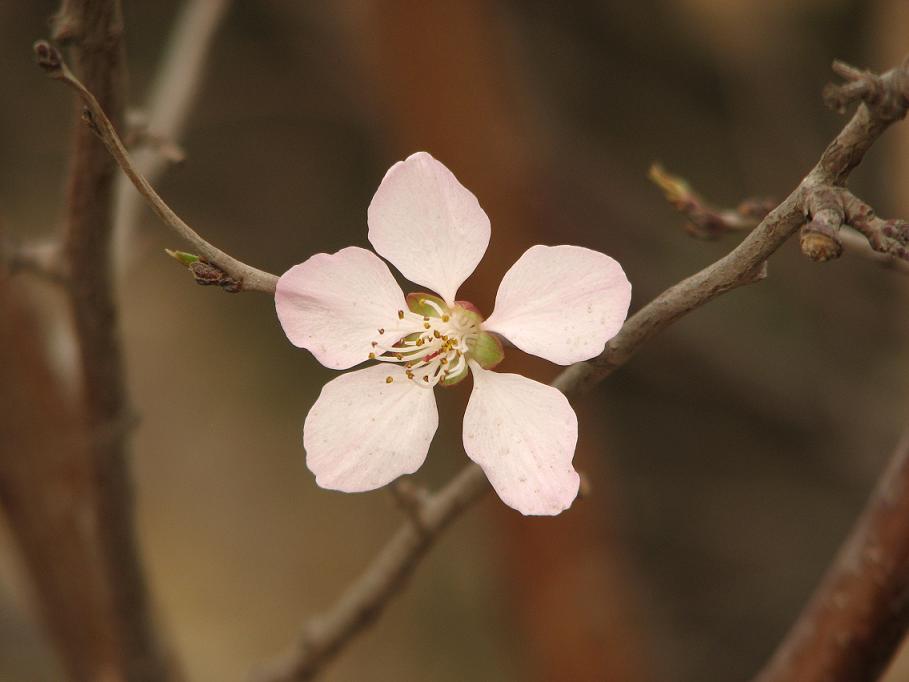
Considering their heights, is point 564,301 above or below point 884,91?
below

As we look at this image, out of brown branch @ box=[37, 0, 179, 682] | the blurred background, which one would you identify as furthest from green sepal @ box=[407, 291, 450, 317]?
the blurred background

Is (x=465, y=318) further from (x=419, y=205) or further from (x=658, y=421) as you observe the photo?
(x=658, y=421)

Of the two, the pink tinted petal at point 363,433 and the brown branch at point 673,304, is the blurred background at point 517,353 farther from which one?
the pink tinted petal at point 363,433

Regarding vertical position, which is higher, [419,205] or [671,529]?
[419,205]

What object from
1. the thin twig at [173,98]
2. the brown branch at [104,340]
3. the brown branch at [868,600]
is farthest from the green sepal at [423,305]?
the thin twig at [173,98]

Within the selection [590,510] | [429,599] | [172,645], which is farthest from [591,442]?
[172,645]

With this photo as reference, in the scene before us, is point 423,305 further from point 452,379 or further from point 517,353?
point 517,353

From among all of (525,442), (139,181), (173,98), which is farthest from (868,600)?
(173,98)
